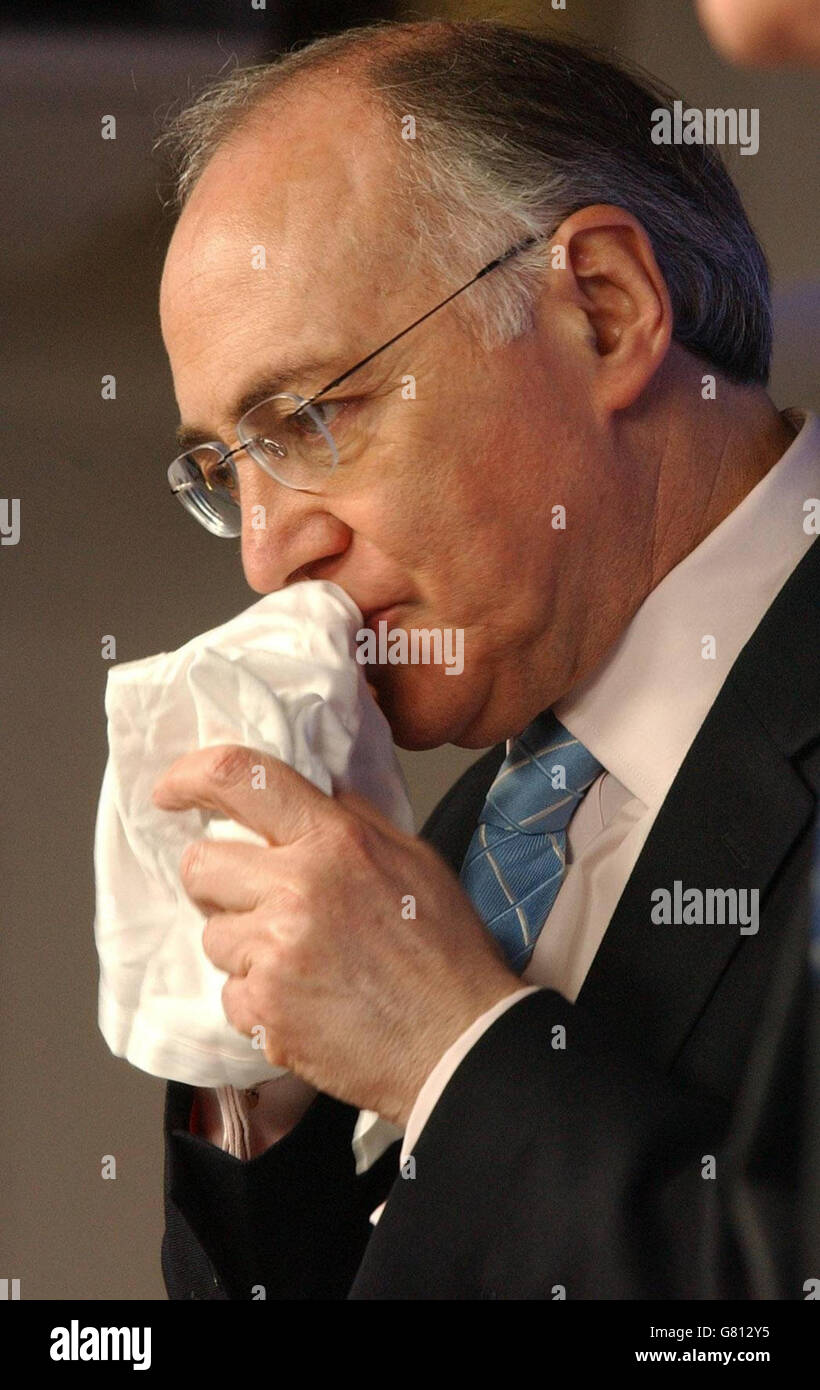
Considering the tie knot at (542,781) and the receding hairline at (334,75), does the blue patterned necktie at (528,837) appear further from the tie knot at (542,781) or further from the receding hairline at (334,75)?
the receding hairline at (334,75)

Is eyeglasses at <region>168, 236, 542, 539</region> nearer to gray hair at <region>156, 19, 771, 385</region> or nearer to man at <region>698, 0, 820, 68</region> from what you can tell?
gray hair at <region>156, 19, 771, 385</region>

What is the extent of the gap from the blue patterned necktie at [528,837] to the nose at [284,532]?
8.8 inches

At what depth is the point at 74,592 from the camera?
6.05 ft

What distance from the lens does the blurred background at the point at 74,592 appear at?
1763 millimetres

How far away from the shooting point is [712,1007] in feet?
2.85

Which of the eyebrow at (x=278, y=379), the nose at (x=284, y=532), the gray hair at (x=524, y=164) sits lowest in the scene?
the nose at (x=284, y=532)

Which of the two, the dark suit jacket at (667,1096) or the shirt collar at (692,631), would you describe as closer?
the dark suit jacket at (667,1096)

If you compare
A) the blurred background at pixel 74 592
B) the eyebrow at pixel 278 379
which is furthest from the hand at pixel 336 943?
the blurred background at pixel 74 592

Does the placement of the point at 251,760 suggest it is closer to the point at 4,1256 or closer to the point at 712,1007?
the point at 712,1007

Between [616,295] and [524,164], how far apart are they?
0.35 feet

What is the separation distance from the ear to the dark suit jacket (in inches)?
6.9

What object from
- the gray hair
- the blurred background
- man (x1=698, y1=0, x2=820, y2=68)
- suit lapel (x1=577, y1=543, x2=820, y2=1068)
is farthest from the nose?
the blurred background

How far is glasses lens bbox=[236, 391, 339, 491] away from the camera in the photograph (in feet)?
3.21

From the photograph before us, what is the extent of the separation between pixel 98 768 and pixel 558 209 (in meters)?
1.07
